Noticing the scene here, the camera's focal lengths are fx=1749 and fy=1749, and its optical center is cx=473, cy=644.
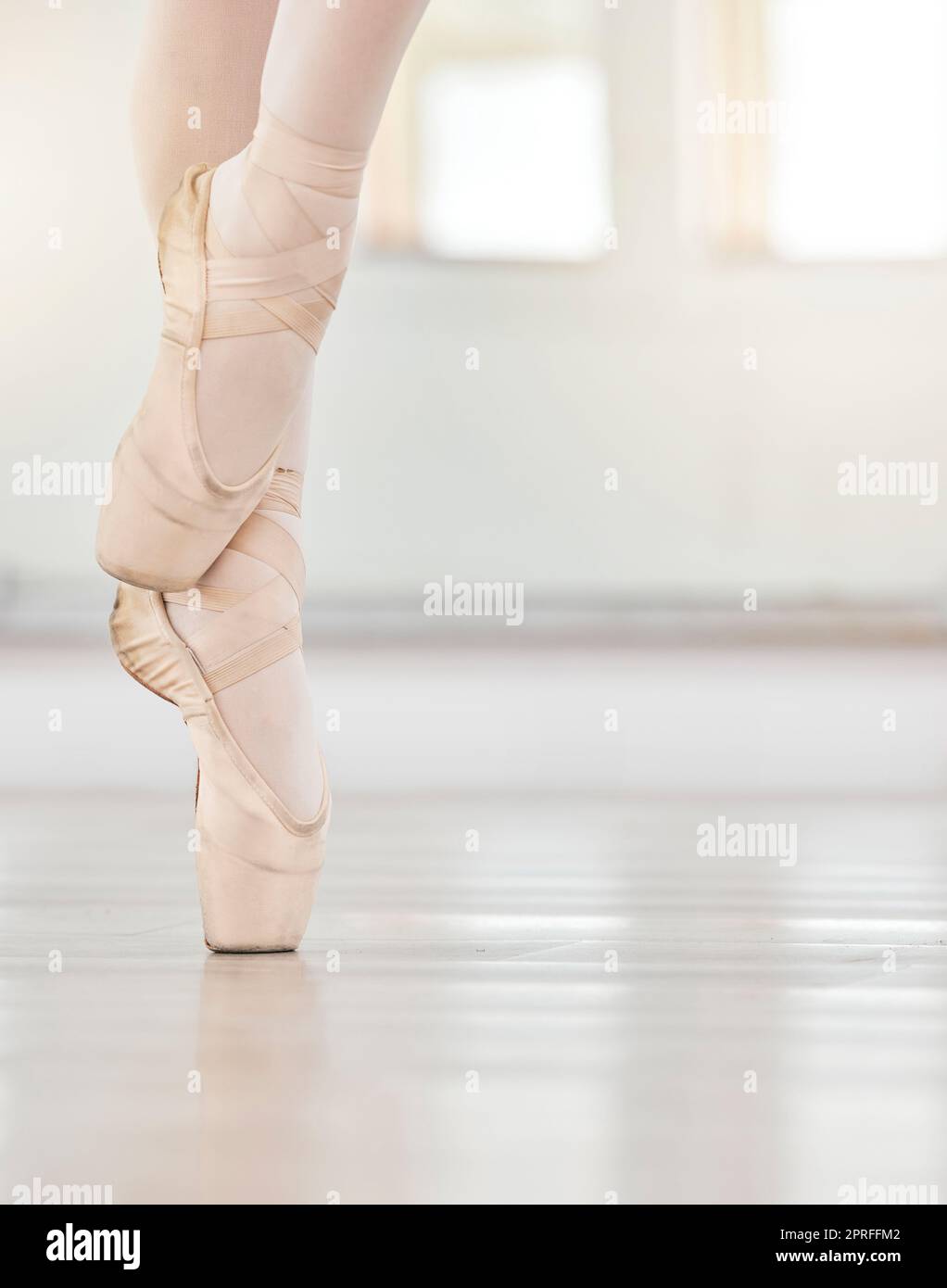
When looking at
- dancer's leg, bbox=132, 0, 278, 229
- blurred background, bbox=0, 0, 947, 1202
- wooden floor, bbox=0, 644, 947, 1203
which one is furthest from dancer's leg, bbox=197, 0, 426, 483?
blurred background, bbox=0, 0, 947, 1202

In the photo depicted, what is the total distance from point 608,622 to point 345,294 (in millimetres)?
1238

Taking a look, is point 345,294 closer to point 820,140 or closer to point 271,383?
point 820,140

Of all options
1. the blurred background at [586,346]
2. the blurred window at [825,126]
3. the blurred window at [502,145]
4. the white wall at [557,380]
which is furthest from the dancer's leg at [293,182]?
the blurred window at [825,126]

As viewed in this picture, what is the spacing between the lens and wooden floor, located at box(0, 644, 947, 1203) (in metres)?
0.51

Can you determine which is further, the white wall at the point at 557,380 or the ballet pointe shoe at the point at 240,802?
the white wall at the point at 557,380

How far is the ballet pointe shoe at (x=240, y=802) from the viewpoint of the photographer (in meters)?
0.96

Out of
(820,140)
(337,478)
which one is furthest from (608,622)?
(820,140)

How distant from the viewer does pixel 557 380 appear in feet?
17.1

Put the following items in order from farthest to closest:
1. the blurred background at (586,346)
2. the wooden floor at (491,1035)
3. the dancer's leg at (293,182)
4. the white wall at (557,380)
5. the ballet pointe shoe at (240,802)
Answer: the white wall at (557,380) → the blurred background at (586,346) → the ballet pointe shoe at (240,802) → the dancer's leg at (293,182) → the wooden floor at (491,1035)

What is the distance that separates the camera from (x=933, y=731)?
4.05 m

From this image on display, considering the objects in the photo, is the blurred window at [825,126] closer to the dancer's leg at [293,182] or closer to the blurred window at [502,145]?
the blurred window at [502,145]

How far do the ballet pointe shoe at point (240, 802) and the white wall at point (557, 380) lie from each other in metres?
4.16

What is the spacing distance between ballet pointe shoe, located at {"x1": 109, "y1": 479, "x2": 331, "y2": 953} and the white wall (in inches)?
→ 164

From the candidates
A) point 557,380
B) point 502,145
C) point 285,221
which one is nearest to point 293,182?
point 285,221
